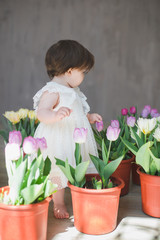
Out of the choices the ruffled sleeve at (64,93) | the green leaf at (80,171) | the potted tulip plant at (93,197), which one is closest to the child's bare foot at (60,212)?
the potted tulip plant at (93,197)

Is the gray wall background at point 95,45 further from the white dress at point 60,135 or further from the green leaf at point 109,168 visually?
the green leaf at point 109,168

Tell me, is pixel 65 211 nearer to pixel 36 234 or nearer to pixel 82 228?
pixel 82 228

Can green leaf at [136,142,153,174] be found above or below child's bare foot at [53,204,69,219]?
above

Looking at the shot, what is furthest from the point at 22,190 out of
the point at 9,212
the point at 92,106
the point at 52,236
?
the point at 92,106

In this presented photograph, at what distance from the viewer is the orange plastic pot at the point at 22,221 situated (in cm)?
103

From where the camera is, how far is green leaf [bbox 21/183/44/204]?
1006 mm

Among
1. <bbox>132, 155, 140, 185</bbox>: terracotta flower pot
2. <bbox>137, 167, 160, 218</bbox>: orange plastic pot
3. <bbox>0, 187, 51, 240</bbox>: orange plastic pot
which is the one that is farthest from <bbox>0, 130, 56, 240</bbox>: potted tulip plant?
<bbox>132, 155, 140, 185</bbox>: terracotta flower pot

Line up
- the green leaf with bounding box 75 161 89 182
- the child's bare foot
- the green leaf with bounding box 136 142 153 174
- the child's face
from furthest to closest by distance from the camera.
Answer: the child's face
the child's bare foot
the green leaf with bounding box 136 142 153 174
the green leaf with bounding box 75 161 89 182

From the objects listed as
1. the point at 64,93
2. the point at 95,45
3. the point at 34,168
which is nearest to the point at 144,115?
the point at 64,93

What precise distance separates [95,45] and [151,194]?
11.7 ft

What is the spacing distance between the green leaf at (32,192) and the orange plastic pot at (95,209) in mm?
216

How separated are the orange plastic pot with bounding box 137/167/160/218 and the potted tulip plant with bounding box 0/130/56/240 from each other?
0.48m

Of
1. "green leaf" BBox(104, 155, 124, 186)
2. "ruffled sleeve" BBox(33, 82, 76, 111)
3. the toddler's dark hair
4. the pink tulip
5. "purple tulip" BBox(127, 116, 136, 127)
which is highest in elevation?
the toddler's dark hair

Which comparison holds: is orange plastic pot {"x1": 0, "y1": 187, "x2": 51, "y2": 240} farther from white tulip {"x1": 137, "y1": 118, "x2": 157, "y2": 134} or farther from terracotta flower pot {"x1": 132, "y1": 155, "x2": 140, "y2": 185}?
terracotta flower pot {"x1": 132, "y1": 155, "x2": 140, "y2": 185}
